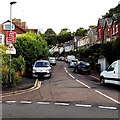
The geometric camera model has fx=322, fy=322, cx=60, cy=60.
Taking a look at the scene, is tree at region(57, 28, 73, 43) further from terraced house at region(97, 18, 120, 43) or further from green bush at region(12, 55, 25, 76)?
green bush at region(12, 55, 25, 76)

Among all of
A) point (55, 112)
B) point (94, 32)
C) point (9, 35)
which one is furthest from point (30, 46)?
point (94, 32)

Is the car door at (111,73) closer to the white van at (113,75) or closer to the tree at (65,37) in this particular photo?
the white van at (113,75)

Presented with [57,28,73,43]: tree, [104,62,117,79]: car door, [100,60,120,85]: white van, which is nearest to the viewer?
[100,60,120,85]: white van

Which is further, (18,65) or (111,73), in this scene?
(18,65)

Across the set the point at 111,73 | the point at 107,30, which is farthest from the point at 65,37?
the point at 111,73

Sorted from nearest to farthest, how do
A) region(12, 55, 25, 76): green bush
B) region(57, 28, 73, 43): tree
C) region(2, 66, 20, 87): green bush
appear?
region(2, 66, 20, 87): green bush
region(12, 55, 25, 76): green bush
region(57, 28, 73, 43): tree

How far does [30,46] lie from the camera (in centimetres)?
3559

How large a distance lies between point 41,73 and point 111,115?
1883 centimetres

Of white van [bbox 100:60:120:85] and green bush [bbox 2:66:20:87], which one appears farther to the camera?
white van [bbox 100:60:120:85]

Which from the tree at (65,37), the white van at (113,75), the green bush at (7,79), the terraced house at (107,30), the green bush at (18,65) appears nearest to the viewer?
the green bush at (7,79)

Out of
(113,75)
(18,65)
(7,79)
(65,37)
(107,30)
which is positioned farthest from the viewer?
(65,37)

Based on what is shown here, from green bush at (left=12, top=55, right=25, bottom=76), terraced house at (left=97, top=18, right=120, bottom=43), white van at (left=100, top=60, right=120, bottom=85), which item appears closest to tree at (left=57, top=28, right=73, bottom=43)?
terraced house at (left=97, top=18, right=120, bottom=43)

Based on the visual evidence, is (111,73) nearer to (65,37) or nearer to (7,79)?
(7,79)

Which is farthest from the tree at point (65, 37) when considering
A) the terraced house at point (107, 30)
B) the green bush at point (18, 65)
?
the green bush at point (18, 65)
